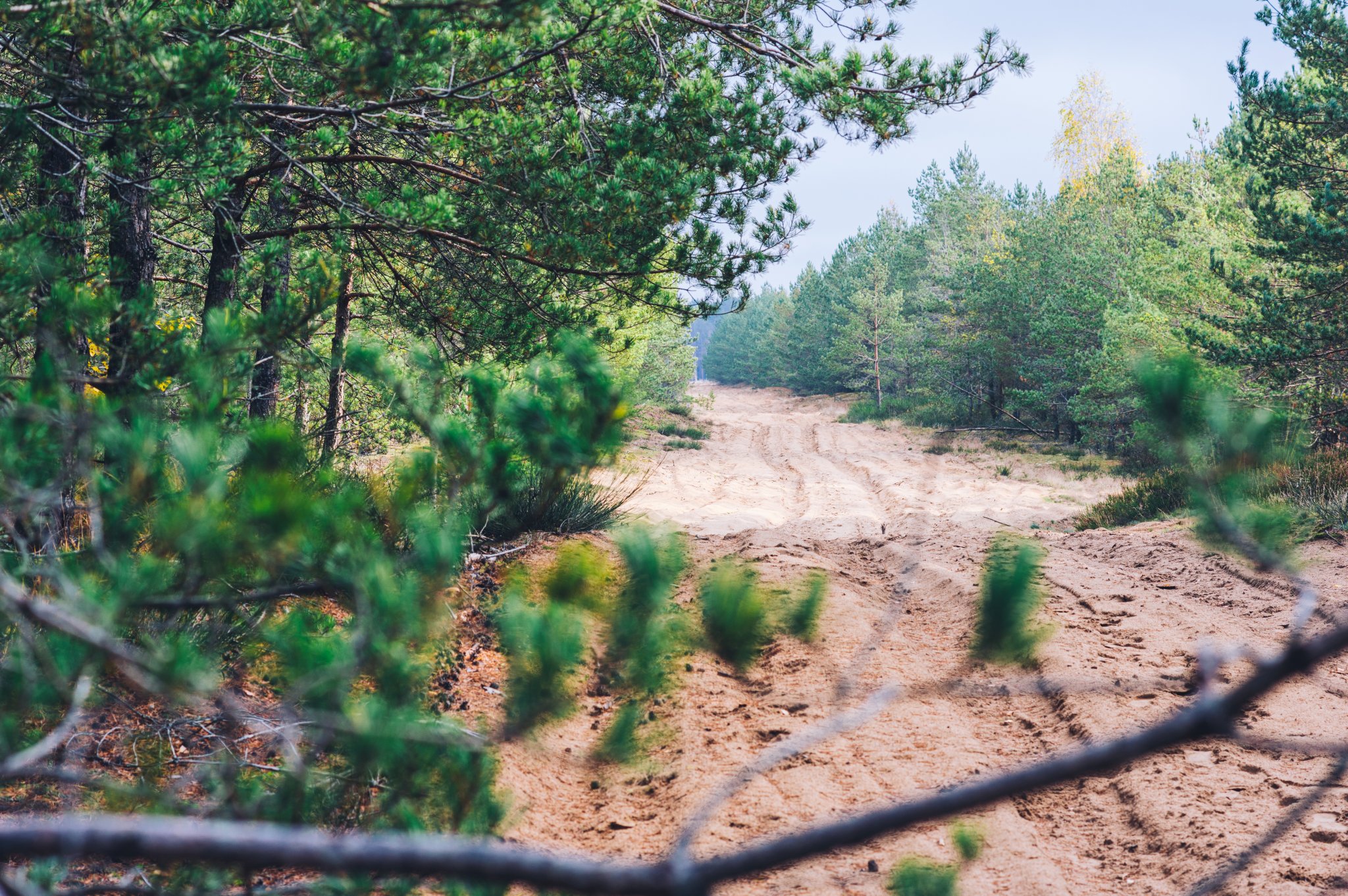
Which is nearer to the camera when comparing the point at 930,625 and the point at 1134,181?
the point at 930,625

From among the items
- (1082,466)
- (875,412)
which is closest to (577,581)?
(1082,466)

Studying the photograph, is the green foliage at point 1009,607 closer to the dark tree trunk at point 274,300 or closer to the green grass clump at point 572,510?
the dark tree trunk at point 274,300

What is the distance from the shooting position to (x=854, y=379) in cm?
4472

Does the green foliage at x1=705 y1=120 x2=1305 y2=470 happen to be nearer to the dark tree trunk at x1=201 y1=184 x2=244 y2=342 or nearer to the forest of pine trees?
the forest of pine trees

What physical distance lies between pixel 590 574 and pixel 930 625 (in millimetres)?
5501

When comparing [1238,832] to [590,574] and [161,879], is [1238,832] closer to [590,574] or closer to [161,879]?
[590,574]

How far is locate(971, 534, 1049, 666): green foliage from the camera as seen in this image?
1.26 metres

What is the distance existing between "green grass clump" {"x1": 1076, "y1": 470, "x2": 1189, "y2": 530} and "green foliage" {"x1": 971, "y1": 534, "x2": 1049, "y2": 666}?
1070 cm

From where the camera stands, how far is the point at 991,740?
4.34 m

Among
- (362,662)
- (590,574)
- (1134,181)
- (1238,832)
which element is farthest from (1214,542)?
(1134,181)

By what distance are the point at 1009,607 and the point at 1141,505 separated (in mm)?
11477

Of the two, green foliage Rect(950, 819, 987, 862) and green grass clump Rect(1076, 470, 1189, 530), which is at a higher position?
→ green foliage Rect(950, 819, 987, 862)

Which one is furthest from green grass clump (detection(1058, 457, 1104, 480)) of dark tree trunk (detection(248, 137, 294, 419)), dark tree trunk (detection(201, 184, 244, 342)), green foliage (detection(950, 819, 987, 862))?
green foliage (detection(950, 819, 987, 862))

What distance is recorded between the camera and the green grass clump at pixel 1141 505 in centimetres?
1071
